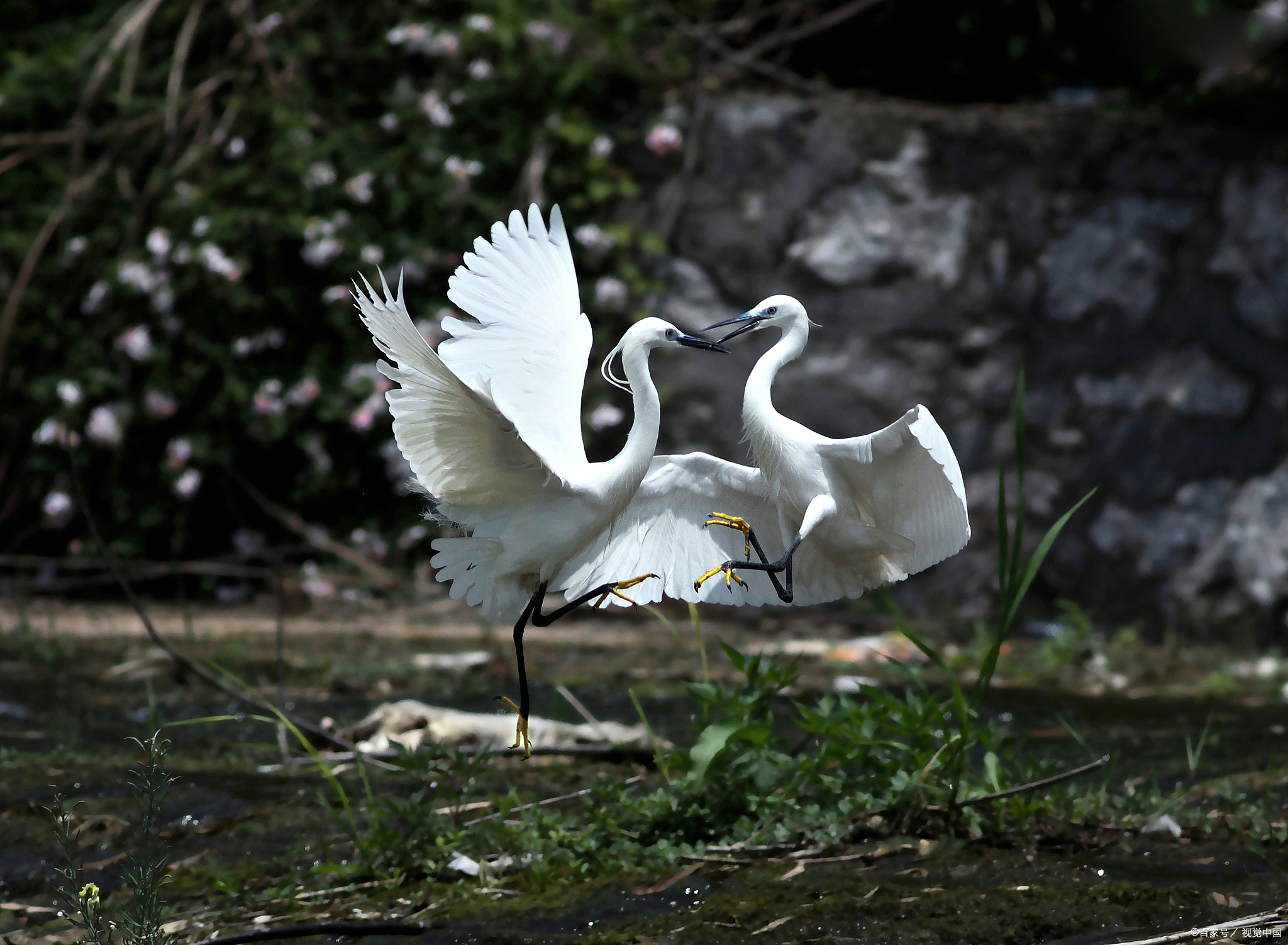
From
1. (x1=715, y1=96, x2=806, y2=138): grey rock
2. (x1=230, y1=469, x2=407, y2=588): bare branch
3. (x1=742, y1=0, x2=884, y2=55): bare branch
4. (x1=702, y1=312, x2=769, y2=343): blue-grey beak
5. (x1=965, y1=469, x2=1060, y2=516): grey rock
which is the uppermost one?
(x1=742, y1=0, x2=884, y2=55): bare branch

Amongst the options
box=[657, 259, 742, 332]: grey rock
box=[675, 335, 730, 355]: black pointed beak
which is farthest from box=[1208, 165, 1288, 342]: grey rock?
box=[675, 335, 730, 355]: black pointed beak

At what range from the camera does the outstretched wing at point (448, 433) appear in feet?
4.84

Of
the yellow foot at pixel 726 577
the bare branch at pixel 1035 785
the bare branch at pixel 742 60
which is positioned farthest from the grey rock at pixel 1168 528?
the yellow foot at pixel 726 577

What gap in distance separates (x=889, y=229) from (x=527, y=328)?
3.88m

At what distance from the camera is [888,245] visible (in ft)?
17.3

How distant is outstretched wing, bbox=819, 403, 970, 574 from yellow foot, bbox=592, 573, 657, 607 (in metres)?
0.29

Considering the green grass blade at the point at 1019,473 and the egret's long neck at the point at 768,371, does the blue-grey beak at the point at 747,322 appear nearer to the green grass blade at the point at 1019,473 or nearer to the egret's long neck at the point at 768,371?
the egret's long neck at the point at 768,371

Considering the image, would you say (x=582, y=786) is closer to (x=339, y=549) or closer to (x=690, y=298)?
(x=339, y=549)

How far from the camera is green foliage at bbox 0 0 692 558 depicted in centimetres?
550

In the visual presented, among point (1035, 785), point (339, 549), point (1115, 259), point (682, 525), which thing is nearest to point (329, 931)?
point (682, 525)

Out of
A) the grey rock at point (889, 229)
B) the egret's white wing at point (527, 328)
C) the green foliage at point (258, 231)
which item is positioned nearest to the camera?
the egret's white wing at point (527, 328)

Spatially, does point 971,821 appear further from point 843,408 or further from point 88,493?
point 88,493

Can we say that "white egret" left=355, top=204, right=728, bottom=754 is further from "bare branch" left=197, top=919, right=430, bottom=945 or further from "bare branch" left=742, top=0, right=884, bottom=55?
"bare branch" left=742, top=0, right=884, bottom=55

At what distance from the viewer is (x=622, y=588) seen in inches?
66.3
